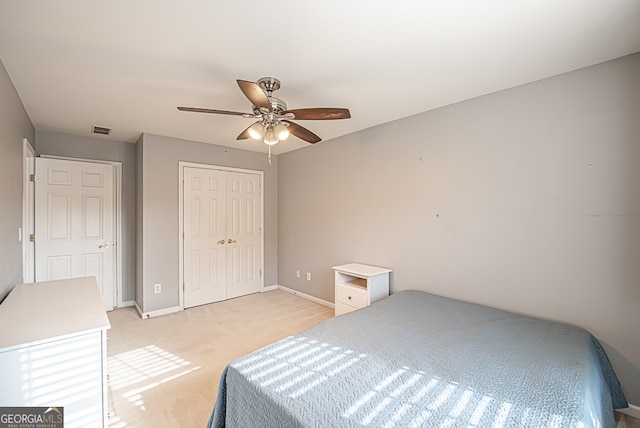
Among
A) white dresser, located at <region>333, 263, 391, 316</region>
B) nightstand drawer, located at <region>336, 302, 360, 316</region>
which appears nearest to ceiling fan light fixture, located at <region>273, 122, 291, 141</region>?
white dresser, located at <region>333, 263, 391, 316</region>

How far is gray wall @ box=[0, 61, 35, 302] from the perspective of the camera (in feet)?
6.24

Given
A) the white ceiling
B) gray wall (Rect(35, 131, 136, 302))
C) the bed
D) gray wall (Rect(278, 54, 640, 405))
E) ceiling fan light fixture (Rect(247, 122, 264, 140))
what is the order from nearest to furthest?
the bed < the white ceiling < gray wall (Rect(278, 54, 640, 405)) < ceiling fan light fixture (Rect(247, 122, 264, 140)) < gray wall (Rect(35, 131, 136, 302))

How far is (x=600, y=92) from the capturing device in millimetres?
1927

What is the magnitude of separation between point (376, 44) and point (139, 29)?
4.51 feet

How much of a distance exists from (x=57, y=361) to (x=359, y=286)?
2.46m

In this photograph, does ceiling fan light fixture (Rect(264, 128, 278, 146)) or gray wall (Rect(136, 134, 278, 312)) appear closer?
ceiling fan light fixture (Rect(264, 128, 278, 146))

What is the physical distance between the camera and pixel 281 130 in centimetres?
230

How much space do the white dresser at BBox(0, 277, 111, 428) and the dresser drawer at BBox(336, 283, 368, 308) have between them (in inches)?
85.1

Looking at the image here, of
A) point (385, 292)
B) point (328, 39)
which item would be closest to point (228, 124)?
point (328, 39)

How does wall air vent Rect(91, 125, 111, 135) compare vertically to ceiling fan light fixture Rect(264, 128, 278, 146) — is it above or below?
above

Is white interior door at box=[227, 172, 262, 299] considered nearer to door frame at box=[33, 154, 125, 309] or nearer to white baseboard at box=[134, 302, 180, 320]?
white baseboard at box=[134, 302, 180, 320]

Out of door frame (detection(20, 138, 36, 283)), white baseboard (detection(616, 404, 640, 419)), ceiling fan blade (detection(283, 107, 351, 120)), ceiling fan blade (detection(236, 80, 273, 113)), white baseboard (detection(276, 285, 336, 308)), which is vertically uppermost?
ceiling fan blade (detection(236, 80, 273, 113))

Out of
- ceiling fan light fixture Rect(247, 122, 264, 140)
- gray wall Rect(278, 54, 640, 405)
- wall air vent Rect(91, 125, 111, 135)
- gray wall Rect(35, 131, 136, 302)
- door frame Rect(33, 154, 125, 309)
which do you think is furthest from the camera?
door frame Rect(33, 154, 125, 309)

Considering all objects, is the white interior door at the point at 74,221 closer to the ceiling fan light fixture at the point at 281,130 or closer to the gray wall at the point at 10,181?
the gray wall at the point at 10,181
